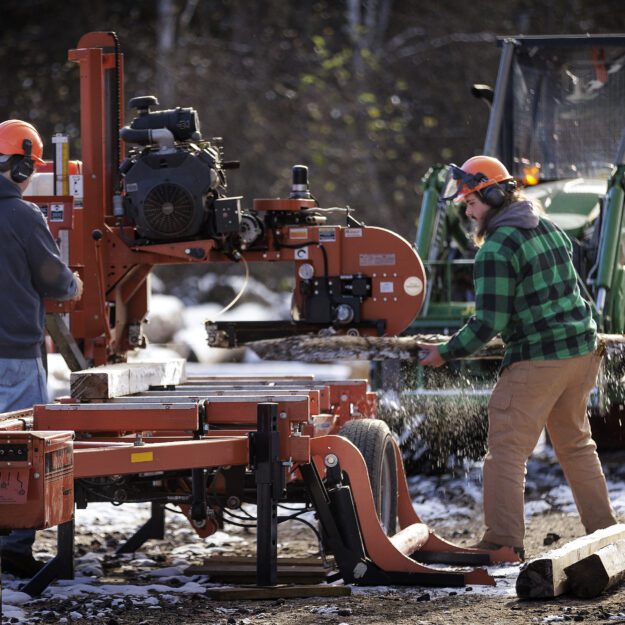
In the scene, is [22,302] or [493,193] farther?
[493,193]

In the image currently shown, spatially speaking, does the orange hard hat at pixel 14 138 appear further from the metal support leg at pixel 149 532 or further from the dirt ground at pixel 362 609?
the dirt ground at pixel 362 609

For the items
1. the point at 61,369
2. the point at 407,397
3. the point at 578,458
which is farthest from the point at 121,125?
the point at 61,369

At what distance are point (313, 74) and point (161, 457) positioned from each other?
20.8 meters

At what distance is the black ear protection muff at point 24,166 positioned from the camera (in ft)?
22.0

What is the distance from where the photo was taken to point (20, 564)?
643cm

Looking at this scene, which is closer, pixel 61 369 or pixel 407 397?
pixel 407 397

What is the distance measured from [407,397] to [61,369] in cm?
445

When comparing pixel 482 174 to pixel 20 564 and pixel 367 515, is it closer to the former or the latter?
pixel 367 515

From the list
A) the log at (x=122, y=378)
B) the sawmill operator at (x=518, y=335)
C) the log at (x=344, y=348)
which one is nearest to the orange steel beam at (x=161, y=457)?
the log at (x=122, y=378)

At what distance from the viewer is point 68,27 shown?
86.9 ft

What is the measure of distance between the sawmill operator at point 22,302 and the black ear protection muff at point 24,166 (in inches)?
2.6

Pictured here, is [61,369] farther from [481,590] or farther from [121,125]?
[481,590]

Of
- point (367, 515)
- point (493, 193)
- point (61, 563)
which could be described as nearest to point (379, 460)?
point (367, 515)

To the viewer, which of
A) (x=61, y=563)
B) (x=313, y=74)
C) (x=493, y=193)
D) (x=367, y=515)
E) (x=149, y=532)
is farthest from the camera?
(x=313, y=74)
